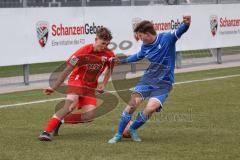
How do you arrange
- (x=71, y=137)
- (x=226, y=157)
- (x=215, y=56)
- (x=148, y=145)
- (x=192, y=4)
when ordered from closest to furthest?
(x=226, y=157) < (x=148, y=145) < (x=71, y=137) < (x=192, y=4) < (x=215, y=56)

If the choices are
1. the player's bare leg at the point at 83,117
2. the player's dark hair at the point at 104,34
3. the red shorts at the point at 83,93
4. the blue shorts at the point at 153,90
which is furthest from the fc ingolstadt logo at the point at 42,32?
the blue shorts at the point at 153,90

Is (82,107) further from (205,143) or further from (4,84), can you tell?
(4,84)

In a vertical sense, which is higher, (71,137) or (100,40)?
(100,40)

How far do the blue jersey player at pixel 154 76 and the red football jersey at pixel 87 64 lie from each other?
410mm

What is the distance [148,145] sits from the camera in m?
8.91

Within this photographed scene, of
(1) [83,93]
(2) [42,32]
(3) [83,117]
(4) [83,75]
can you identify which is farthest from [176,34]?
(2) [42,32]

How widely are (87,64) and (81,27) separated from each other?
9371 mm

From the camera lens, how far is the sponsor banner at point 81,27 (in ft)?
56.8

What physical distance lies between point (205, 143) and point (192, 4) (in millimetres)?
14461

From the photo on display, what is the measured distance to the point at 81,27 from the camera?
19.0m

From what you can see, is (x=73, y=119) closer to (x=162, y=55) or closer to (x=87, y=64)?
(x=87, y=64)

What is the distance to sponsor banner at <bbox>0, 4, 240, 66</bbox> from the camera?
1731cm

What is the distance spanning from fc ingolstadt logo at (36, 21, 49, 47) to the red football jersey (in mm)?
8206

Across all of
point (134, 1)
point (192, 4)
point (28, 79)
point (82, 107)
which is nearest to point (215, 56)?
point (192, 4)
